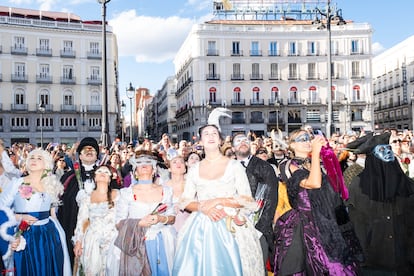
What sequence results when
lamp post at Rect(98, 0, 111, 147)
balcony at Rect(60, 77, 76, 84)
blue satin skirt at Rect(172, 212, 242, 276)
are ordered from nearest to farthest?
blue satin skirt at Rect(172, 212, 242, 276)
lamp post at Rect(98, 0, 111, 147)
balcony at Rect(60, 77, 76, 84)

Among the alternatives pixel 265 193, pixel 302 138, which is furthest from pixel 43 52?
pixel 302 138

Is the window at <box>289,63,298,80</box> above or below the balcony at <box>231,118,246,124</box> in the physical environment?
above

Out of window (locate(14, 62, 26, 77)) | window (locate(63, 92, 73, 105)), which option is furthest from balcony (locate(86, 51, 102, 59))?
window (locate(14, 62, 26, 77))

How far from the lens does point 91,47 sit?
1905 inches

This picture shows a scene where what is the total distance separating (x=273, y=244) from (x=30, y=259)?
291cm

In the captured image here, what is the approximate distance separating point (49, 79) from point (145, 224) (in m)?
46.2

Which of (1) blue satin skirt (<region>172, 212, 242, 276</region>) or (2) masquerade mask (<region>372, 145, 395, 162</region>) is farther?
(2) masquerade mask (<region>372, 145, 395, 162</region>)

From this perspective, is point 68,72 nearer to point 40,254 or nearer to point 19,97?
point 19,97

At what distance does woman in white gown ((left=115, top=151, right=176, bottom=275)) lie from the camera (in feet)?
15.3

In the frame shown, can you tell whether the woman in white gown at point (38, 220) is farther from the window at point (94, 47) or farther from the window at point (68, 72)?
the window at point (94, 47)

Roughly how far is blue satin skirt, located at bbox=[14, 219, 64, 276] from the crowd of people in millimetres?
12

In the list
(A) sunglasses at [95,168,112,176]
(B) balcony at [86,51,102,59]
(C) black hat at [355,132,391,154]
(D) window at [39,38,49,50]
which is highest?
(D) window at [39,38,49,50]

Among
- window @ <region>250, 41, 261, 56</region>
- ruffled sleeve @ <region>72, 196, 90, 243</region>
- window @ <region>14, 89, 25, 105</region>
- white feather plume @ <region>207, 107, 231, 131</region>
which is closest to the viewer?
white feather plume @ <region>207, 107, 231, 131</region>

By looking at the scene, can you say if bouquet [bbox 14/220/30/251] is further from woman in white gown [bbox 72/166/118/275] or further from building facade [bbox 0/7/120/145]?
building facade [bbox 0/7/120/145]
